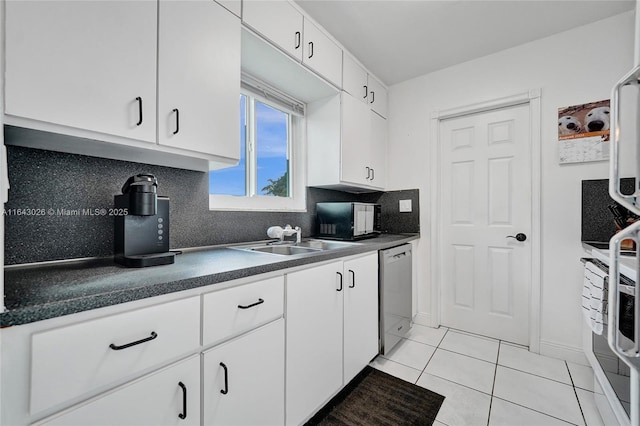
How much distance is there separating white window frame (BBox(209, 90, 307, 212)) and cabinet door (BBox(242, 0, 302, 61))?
1.45 ft

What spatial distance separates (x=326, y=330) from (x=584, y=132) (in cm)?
238

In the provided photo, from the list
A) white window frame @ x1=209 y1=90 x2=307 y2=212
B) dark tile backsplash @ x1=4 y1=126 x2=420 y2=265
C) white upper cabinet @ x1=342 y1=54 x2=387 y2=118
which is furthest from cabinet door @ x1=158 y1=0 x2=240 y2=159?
white upper cabinet @ x1=342 y1=54 x2=387 y2=118

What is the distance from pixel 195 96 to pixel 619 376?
2.32 m

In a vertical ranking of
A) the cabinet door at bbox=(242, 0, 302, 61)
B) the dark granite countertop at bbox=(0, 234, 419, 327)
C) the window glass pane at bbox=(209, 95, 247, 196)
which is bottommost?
the dark granite countertop at bbox=(0, 234, 419, 327)

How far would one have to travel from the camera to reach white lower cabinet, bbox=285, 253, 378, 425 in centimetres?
129

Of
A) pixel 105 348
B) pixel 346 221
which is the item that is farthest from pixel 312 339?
pixel 346 221

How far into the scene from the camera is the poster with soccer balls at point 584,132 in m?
1.96

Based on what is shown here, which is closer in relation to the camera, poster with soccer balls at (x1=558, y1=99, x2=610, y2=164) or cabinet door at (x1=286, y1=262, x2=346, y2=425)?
cabinet door at (x1=286, y1=262, x2=346, y2=425)

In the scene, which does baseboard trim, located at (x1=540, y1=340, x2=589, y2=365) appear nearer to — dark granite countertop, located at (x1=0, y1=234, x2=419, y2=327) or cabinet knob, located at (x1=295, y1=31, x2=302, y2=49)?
dark granite countertop, located at (x1=0, y1=234, x2=419, y2=327)

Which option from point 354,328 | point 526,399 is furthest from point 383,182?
point 526,399

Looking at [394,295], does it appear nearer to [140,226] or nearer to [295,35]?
[140,226]

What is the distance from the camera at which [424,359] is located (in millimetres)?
2090

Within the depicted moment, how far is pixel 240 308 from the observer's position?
3.43ft

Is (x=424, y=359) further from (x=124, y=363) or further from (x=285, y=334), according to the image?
(x=124, y=363)
